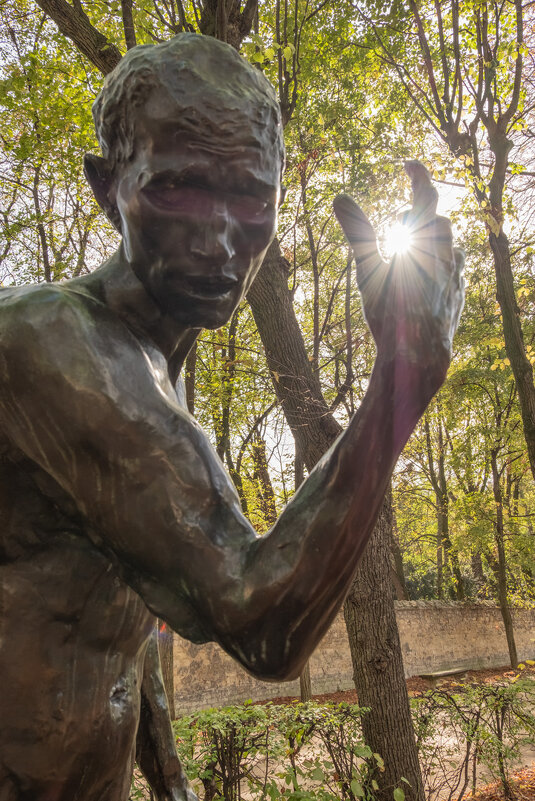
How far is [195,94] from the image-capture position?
109 centimetres

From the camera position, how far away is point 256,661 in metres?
0.85

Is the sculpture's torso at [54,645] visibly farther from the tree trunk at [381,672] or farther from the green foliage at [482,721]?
the green foliage at [482,721]

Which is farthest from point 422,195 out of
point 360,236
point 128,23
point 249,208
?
point 128,23

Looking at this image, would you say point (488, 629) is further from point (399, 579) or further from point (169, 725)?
point (169, 725)

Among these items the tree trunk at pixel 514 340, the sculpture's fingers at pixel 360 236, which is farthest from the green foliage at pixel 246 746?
the sculpture's fingers at pixel 360 236

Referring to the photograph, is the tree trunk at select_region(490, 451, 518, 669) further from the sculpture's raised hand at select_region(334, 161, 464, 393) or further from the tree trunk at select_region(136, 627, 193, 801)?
the sculpture's raised hand at select_region(334, 161, 464, 393)

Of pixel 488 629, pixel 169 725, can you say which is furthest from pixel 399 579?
pixel 169 725

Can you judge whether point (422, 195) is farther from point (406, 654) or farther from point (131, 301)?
point (406, 654)

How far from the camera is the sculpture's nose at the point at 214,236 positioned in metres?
1.07

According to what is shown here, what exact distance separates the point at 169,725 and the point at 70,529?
0.69 meters

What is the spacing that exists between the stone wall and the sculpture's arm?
11939mm

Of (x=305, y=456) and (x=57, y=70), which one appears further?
(x=57, y=70)

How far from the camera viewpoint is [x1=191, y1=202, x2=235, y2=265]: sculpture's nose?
1065 mm

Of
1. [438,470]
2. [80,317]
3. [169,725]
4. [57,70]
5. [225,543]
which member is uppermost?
[57,70]
